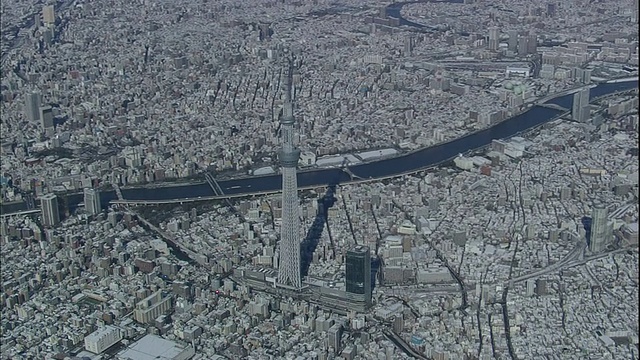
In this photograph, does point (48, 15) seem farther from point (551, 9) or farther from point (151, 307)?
point (151, 307)

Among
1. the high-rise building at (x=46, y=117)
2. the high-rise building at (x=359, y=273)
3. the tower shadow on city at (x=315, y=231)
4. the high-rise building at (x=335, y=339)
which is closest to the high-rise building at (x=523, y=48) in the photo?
the tower shadow on city at (x=315, y=231)

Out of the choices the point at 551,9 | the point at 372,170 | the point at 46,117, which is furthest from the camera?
the point at 551,9

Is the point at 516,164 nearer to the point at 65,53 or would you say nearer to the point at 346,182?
the point at 346,182

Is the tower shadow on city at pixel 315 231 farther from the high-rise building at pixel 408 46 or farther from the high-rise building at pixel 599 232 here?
the high-rise building at pixel 408 46

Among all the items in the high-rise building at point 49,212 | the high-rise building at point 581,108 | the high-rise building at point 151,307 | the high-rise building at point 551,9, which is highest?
the high-rise building at point 551,9

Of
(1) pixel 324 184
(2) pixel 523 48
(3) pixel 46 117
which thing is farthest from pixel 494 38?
(3) pixel 46 117
